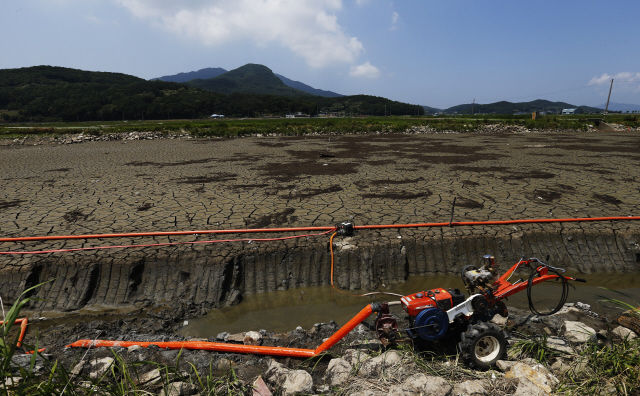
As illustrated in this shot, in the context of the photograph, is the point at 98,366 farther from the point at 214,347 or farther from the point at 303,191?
the point at 303,191

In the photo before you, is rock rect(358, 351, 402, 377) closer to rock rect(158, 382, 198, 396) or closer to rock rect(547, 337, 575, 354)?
rock rect(158, 382, 198, 396)

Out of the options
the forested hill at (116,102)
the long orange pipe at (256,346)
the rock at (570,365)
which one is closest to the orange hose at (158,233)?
the long orange pipe at (256,346)

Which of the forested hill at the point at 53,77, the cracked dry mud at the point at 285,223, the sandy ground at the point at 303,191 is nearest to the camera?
the cracked dry mud at the point at 285,223

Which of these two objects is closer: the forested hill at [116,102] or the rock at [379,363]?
the rock at [379,363]

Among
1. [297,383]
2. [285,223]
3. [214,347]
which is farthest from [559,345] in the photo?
[285,223]

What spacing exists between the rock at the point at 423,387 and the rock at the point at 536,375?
24.4 inches

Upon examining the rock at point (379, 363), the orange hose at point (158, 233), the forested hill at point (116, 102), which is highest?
the forested hill at point (116, 102)

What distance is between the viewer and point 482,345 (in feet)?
9.03

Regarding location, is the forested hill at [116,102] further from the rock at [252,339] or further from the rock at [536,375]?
the rock at [536,375]

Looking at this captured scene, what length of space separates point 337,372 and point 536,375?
153 cm

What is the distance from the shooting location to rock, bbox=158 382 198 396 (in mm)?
2334

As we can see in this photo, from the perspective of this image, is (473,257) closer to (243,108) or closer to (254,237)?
(254,237)

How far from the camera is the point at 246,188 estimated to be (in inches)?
333

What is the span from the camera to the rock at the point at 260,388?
2.37 meters
